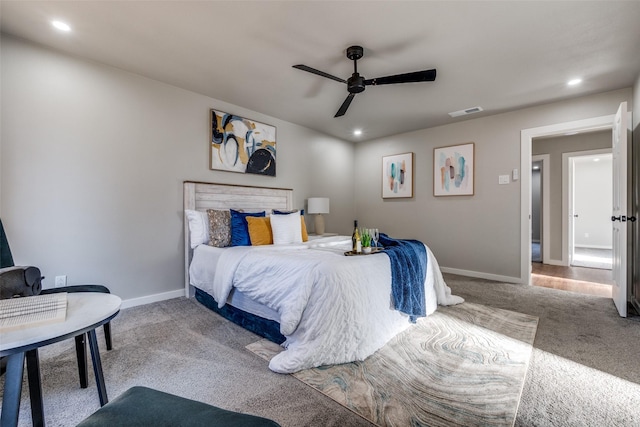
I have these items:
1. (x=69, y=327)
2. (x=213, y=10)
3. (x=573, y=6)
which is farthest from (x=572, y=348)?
(x=213, y=10)

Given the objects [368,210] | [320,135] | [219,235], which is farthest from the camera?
[368,210]

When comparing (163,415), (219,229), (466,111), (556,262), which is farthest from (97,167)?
(556,262)

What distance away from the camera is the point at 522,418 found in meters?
1.43

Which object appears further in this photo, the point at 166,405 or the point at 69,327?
the point at 69,327

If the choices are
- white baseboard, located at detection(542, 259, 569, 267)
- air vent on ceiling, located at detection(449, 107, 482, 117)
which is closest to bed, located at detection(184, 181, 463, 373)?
air vent on ceiling, located at detection(449, 107, 482, 117)

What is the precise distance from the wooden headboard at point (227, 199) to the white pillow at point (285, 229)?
0.76m

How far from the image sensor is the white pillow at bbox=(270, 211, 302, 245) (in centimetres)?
333

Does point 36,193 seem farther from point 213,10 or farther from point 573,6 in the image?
point 573,6

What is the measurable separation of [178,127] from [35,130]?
125 centimetres

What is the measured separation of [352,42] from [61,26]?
2388 millimetres

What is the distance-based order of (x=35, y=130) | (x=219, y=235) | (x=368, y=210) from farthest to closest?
(x=368, y=210)
(x=219, y=235)
(x=35, y=130)

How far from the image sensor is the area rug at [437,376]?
1.47 m

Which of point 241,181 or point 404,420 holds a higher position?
point 241,181

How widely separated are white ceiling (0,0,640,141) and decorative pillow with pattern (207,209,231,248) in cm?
154
